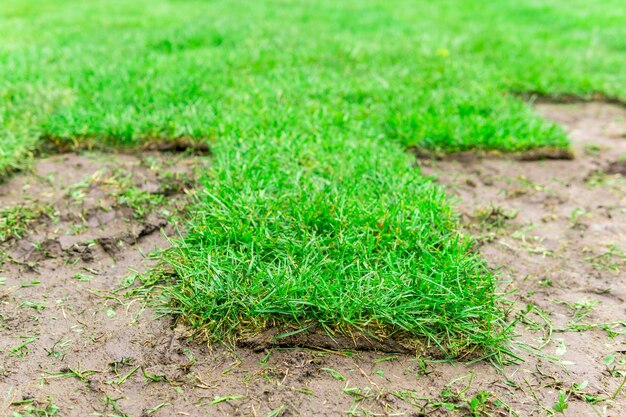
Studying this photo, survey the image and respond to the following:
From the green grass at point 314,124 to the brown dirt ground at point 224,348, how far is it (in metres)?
0.16

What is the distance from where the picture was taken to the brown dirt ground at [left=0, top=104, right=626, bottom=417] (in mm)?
1844

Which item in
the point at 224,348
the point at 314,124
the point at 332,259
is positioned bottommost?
the point at 224,348

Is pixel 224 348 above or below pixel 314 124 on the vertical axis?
below

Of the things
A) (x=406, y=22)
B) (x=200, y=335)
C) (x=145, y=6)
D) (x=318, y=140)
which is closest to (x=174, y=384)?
(x=200, y=335)

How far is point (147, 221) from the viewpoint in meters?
2.80

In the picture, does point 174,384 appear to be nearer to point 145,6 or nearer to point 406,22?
point 406,22

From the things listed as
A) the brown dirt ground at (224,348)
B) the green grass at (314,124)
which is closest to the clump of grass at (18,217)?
the brown dirt ground at (224,348)

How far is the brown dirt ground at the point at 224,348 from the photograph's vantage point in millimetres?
1844

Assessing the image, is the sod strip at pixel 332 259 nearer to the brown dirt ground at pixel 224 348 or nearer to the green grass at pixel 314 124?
the green grass at pixel 314 124

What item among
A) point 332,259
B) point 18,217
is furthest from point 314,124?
point 18,217

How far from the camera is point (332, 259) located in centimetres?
239

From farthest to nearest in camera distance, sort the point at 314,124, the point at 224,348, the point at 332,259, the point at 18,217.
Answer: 1. the point at 314,124
2. the point at 18,217
3. the point at 332,259
4. the point at 224,348

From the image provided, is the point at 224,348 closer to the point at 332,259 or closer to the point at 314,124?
the point at 332,259

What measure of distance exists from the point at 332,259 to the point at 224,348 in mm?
599
